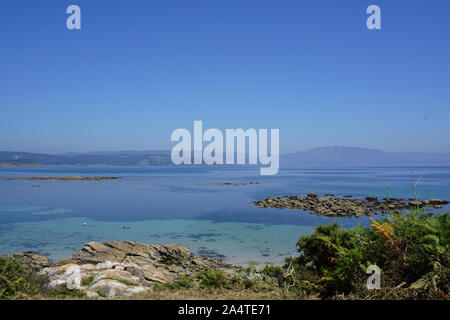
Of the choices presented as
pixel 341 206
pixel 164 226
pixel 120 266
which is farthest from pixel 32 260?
pixel 341 206

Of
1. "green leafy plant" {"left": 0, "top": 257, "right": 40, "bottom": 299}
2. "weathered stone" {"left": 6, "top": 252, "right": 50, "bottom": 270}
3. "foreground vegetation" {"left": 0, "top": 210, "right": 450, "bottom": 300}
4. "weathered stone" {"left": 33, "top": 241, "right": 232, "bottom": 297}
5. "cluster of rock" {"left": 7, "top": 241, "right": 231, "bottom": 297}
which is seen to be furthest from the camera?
"weathered stone" {"left": 6, "top": 252, "right": 50, "bottom": 270}

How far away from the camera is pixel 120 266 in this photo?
12.8m

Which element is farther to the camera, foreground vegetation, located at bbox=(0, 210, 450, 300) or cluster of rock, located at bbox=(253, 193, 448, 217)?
cluster of rock, located at bbox=(253, 193, 448, 217)

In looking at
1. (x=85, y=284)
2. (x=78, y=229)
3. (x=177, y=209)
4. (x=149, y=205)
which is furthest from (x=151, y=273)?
(x=149, y=205)

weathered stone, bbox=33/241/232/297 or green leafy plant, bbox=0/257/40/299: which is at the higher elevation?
green leafy plant, bbox=0/257/40/299

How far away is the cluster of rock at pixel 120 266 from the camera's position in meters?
9.73

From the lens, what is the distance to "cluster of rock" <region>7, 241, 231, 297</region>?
9.73m

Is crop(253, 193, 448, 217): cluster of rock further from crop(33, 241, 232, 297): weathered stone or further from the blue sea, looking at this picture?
crop(33, 241, 232, 297): weathered stone

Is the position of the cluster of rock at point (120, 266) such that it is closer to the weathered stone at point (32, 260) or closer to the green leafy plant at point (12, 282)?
the weathered stone at point (32, 260)

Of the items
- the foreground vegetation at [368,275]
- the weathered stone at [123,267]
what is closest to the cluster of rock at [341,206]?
the weathered stone at [123,267]

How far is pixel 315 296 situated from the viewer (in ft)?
20.7

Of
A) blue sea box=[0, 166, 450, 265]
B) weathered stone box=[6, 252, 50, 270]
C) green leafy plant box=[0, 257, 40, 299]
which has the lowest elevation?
blue sea box=[0, 166, 450, 265]

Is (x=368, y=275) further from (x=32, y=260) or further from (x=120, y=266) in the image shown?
(x=32, y=260)

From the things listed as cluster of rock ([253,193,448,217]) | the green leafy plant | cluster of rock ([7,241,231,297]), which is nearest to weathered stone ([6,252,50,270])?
cluster of rock ([7,241,231,297])
